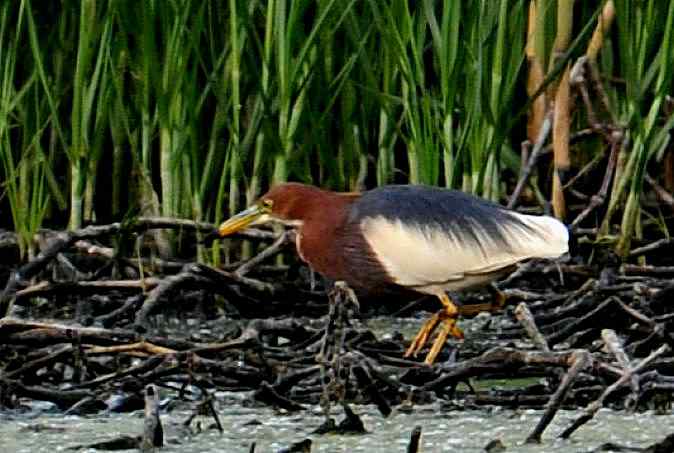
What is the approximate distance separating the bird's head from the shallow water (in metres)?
0.92

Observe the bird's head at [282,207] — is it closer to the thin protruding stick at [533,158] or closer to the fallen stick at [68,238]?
the fallen stick at [68,238]

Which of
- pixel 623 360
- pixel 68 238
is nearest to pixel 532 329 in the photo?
pixel 623 360


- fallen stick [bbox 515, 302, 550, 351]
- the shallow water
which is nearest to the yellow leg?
fallen stick [bbox 515, 302, 550, 351]

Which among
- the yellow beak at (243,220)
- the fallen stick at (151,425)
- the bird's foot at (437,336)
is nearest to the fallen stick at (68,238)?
the yellow beak at (243,220)

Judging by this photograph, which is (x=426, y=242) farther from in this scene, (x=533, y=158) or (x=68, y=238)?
(x=533, y=158)

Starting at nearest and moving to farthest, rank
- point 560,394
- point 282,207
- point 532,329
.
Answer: point 560,394 < point 532,329 < point 282,207

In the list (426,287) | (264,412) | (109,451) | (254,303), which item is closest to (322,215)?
(426,287)

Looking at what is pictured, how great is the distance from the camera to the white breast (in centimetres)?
392

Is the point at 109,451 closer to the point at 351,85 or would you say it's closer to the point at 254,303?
the point at 254,303

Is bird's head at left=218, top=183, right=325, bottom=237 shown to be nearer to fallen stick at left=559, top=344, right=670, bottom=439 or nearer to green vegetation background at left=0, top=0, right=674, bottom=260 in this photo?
green vegetation background at left=0, top=0, right=674, bottom=260

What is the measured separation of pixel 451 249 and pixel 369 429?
88 cm

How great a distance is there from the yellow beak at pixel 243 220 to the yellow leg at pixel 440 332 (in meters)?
0.54

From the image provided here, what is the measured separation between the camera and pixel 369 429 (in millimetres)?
3156

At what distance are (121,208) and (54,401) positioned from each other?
2.30 m
